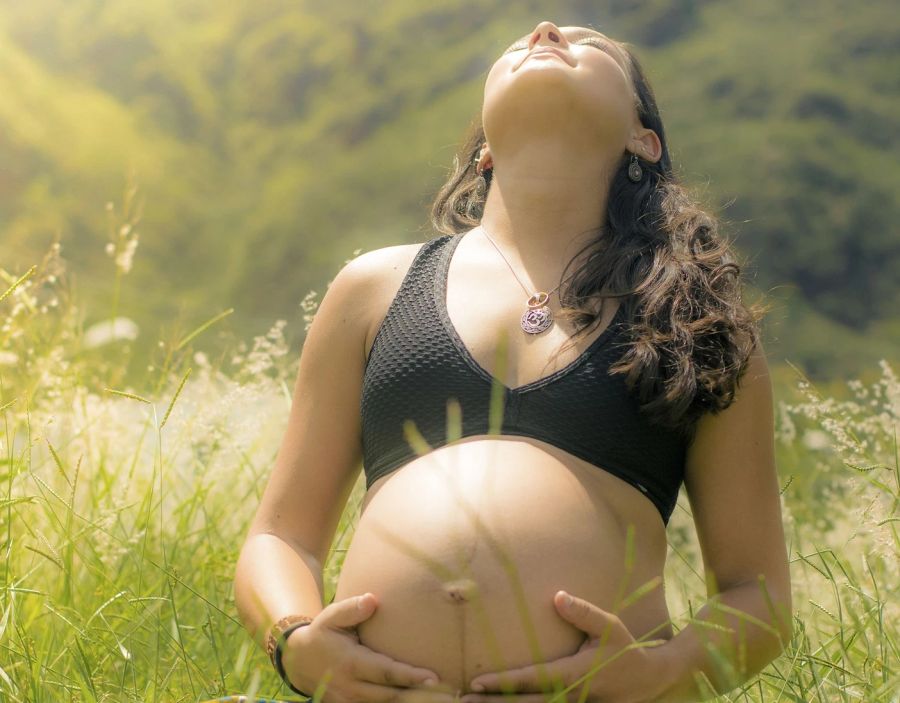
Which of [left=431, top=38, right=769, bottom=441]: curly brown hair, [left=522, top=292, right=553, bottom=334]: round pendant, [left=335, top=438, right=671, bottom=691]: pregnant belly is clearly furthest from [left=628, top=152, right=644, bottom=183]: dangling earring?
[left=335, top=438, right=671, bottom=691]: pregnant belly

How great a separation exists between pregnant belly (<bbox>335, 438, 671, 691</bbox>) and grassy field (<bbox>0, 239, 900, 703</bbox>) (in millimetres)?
176

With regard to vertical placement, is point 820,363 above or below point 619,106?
below

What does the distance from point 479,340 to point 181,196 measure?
17.4m

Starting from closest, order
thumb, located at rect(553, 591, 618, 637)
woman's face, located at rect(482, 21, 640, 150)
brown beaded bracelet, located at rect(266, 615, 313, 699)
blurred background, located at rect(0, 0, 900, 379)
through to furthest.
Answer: thumb, located at rect(553, 591, 618, 637), brown beaded bracelet, located at rect(266, 615, 313, 699), woman's face, located at rect(482, 21, 640, 150), blurred background, located at rect(0, 0, 900, 379)

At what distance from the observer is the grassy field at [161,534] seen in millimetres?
2012

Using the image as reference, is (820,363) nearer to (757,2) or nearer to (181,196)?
(757,2)

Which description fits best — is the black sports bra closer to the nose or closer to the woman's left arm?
the woman's left arm

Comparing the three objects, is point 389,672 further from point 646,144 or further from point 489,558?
point 646,144

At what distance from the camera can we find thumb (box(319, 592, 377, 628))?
1767 mm

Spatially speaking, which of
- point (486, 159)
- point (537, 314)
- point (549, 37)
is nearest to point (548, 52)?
point (549, 37)

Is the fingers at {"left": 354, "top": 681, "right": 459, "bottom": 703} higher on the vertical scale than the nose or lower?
lower

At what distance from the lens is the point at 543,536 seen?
1799 mm

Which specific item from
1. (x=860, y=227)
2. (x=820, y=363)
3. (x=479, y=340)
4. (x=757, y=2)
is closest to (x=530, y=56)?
(x=479, y=340)

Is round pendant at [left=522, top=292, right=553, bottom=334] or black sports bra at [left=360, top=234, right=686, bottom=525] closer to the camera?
black sports bra at [left=360, top=234, right=686, bottom=525]
